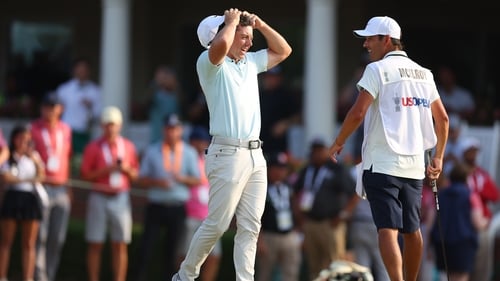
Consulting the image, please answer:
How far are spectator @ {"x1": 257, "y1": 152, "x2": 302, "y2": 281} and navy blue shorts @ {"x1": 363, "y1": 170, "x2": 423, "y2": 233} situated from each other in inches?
226

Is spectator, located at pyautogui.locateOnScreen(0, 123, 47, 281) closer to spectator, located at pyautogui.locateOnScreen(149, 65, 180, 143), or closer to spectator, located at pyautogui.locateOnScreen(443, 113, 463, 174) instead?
spectator, located at pyautogui.locateOnScreen(149, 65, 180, 143)

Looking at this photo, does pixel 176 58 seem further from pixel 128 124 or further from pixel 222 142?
pixel 222 142

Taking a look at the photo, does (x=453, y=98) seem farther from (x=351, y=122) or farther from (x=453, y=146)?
(x=351, y=122)

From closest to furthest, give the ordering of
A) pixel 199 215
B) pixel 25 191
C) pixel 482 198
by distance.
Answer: pixel 25 191, pixel 199 215, pixel 482 198

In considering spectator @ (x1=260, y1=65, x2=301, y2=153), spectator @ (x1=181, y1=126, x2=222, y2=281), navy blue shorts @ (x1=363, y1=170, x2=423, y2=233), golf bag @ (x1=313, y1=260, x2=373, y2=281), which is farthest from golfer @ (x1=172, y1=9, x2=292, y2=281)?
spectator @ (x1=260, y1=65, x2=301, y2=153)

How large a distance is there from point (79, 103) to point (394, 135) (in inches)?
408

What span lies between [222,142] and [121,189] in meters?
5.58

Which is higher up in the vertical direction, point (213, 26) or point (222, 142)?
point (213, 26)

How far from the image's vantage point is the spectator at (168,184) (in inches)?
572

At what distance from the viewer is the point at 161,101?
1852cm

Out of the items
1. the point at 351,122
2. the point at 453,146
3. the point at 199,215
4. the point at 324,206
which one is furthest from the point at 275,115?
the point at 351,122

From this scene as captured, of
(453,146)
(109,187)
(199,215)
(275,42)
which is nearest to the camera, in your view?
(275,42)

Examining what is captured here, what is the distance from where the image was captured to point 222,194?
9008 millimetres

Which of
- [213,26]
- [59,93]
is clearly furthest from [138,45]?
[213,26]
